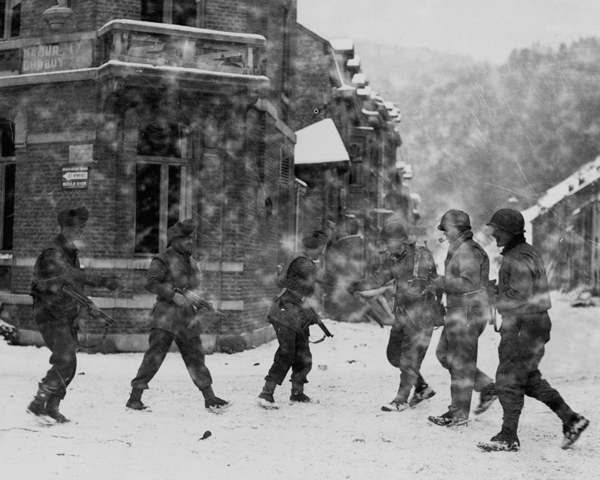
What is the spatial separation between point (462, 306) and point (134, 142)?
7435mm

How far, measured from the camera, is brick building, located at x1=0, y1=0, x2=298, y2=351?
12312 mm

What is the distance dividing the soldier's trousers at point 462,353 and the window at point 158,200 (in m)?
6.81

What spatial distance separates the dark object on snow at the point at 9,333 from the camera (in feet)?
42.3

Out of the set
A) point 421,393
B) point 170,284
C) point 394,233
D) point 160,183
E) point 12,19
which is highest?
point 12,19

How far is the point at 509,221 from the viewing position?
629 cm

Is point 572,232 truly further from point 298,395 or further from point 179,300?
point 179,300

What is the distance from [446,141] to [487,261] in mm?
62170

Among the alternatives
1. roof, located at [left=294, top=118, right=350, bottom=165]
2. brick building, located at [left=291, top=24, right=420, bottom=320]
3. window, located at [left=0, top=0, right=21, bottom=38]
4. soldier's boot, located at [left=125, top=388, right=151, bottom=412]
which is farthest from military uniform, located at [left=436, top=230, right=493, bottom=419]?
roof, located at [left=294, top=118, right=350, bottom=165]

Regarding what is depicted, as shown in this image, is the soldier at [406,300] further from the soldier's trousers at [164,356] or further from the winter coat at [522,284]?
the soldier's trousers at [164,356]

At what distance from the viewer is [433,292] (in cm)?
774

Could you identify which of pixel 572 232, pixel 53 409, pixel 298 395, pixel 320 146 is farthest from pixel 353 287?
pixel 572 232

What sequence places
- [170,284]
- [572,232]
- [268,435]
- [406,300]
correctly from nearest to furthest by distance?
[268,435] → [170,284] → [406,300] → [572,232]

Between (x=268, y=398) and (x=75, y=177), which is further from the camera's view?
(x=75, y=177)

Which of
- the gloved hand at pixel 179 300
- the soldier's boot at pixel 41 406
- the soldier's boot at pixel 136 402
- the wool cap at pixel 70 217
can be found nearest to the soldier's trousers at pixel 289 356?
the gloved hand at pixel 179 300
